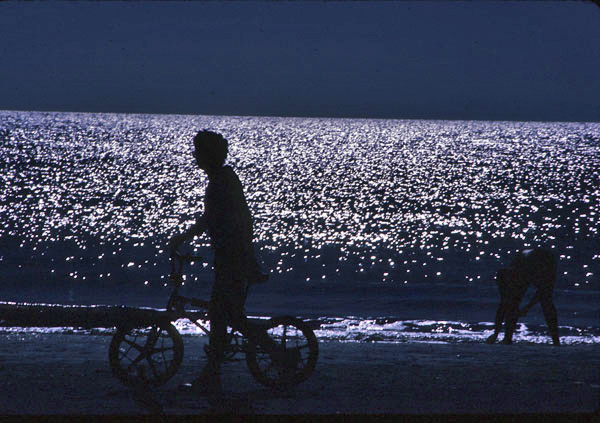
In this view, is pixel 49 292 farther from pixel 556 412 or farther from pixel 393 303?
pixel 556 412

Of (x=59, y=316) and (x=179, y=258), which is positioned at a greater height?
(x=179, y=258)

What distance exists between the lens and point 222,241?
623cm

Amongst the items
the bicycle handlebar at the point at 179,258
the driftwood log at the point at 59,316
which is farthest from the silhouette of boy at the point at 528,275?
the driftwood log at the point at 59,316

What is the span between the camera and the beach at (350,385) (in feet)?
18.3

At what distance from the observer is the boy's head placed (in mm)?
6121

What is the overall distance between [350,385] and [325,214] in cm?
5309

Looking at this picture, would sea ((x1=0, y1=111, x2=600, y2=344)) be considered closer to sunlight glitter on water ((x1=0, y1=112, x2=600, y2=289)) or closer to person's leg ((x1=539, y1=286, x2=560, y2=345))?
sunlight glitter on water ((x1=0, y1=112, x2=600, y2=289))

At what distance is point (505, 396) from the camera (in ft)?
20.1

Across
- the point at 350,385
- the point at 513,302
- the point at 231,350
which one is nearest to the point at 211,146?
the point at 231,350

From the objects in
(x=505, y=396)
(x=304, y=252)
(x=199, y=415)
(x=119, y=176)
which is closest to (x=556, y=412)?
(x=505, y=396)

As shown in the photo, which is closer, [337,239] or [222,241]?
[222,241]

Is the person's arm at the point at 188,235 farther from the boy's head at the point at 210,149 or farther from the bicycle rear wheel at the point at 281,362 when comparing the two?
the bicycle rear wheel at the point at 281,362

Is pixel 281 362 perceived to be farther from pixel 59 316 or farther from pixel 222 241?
pixel 59 316

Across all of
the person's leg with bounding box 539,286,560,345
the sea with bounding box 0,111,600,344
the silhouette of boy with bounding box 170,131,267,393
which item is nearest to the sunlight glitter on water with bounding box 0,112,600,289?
the sea with bounding box 0,111,600,344
